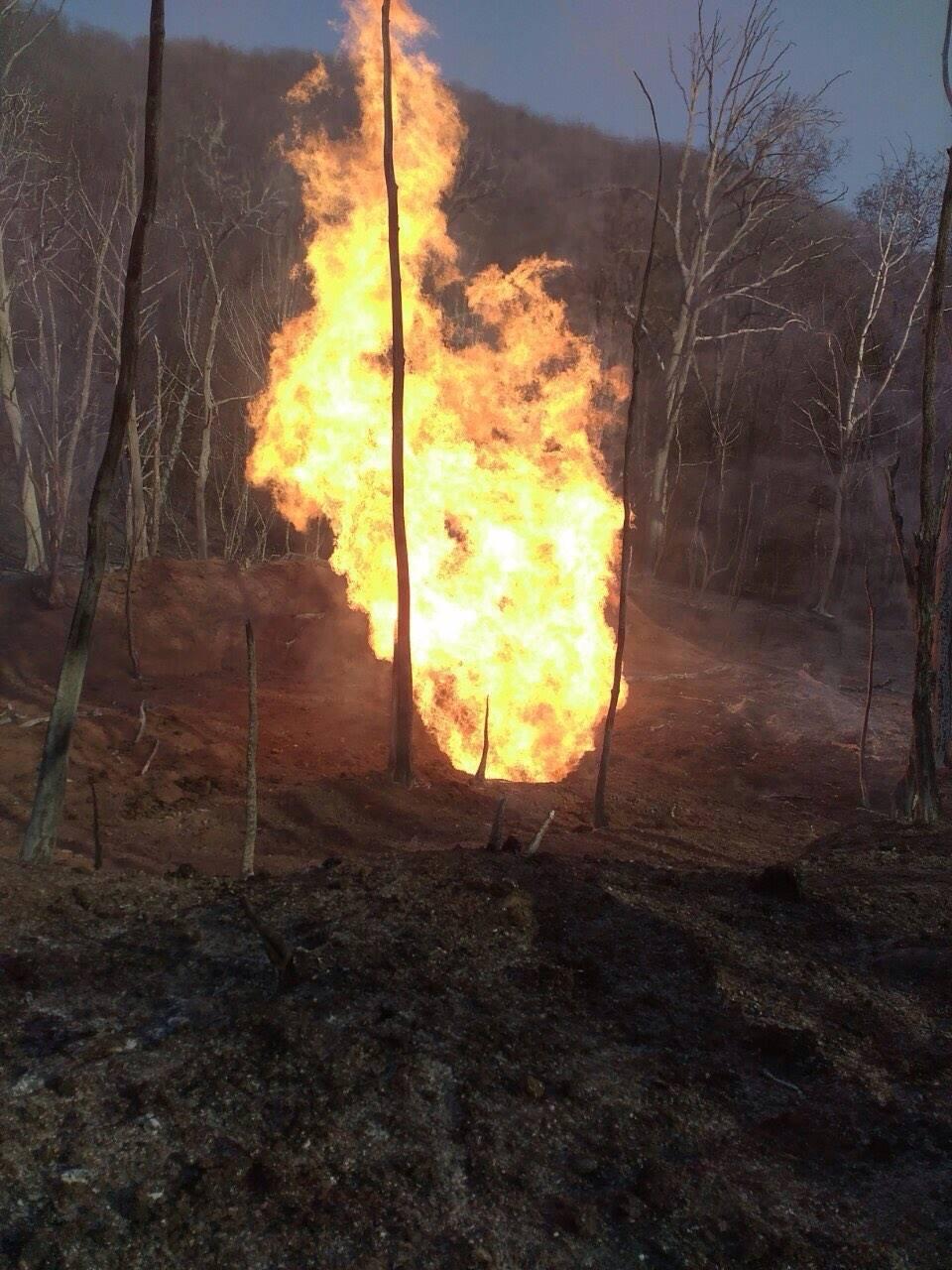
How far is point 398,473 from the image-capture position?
1196cm

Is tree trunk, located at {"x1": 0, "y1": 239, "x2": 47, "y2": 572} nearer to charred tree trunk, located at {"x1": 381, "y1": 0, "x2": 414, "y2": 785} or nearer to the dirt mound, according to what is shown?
the dirt mound

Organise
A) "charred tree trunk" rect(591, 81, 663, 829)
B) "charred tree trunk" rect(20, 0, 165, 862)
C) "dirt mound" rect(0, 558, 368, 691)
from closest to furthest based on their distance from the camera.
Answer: "charred tree trunk" rect(20, 0, 165, 862) → "charred tree trunk" rect(591, 81, 663, 829) → "dirt mound" rect(0, 558, 368, 691)

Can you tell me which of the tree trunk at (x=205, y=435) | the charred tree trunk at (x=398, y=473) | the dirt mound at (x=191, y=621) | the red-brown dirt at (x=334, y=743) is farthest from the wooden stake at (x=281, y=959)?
the tree trunk at (x=205, y=435)

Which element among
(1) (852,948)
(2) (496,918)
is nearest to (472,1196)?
(2) (496,918)

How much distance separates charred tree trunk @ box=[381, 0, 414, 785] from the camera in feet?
38.5

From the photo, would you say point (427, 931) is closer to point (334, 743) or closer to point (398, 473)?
point (398, 473)

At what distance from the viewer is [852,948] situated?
719cm

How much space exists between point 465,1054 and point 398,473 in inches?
320

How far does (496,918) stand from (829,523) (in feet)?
116

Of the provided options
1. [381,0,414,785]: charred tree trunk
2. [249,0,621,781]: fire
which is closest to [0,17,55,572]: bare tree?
[249,0,621,781]: fire

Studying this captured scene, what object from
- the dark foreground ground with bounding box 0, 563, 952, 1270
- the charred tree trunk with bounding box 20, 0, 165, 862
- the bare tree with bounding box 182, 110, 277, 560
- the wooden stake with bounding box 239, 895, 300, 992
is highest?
the bare tree with bounding box 182, 110, 277, 560

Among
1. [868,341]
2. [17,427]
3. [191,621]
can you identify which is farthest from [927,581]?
[868,341]

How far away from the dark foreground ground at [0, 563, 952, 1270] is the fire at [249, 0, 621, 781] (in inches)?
162

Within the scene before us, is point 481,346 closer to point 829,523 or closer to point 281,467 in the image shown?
point 281,467
